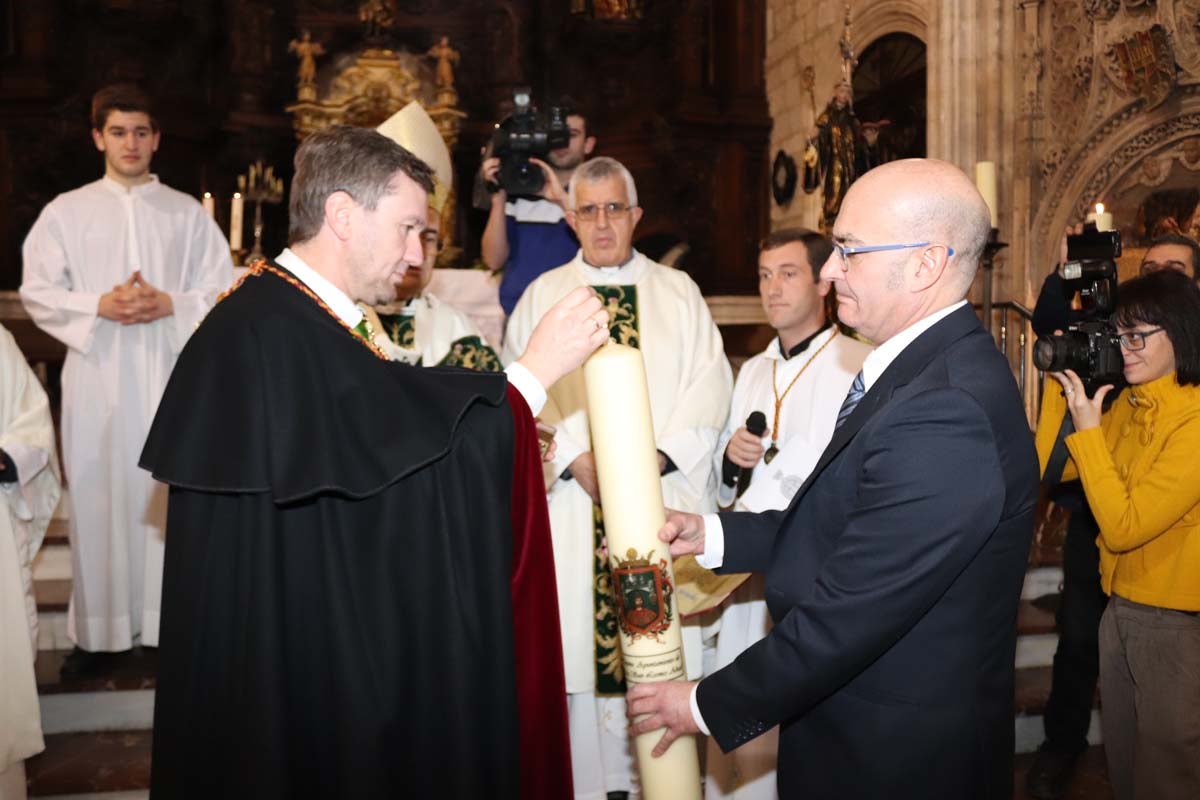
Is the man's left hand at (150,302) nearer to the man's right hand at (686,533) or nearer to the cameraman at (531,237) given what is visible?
the cameraman at (531,237)

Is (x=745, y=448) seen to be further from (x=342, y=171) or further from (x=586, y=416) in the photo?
(x=342, y=171)

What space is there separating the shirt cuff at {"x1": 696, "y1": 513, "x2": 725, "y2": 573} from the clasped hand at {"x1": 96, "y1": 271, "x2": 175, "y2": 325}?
3019 mm

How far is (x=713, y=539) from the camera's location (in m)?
2.50

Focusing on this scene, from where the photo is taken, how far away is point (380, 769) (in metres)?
2.09

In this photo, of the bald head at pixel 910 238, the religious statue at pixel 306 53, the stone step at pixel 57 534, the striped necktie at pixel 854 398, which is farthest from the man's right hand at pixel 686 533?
the religious statue at pixel 306 53

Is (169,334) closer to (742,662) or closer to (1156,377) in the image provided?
(742,662)

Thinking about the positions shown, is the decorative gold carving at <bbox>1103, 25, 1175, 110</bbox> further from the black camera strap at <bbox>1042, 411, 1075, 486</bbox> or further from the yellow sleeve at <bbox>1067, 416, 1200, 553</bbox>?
the yellow sleeve at <bbox>1067, 416, 1200, 553</bbox>

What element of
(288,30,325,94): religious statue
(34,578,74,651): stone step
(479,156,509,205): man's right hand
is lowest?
(34,578,74,651): stone step

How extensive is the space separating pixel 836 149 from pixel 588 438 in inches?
214

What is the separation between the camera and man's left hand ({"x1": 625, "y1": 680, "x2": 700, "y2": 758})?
82.0 inches

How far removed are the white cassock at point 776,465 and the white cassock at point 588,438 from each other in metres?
0.17

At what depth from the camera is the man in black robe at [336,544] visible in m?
2.08

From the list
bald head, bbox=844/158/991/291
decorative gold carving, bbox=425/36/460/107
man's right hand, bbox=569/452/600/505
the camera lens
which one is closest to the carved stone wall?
the camera lens

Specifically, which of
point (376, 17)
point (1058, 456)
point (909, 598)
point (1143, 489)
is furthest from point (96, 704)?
point (376, 17)
